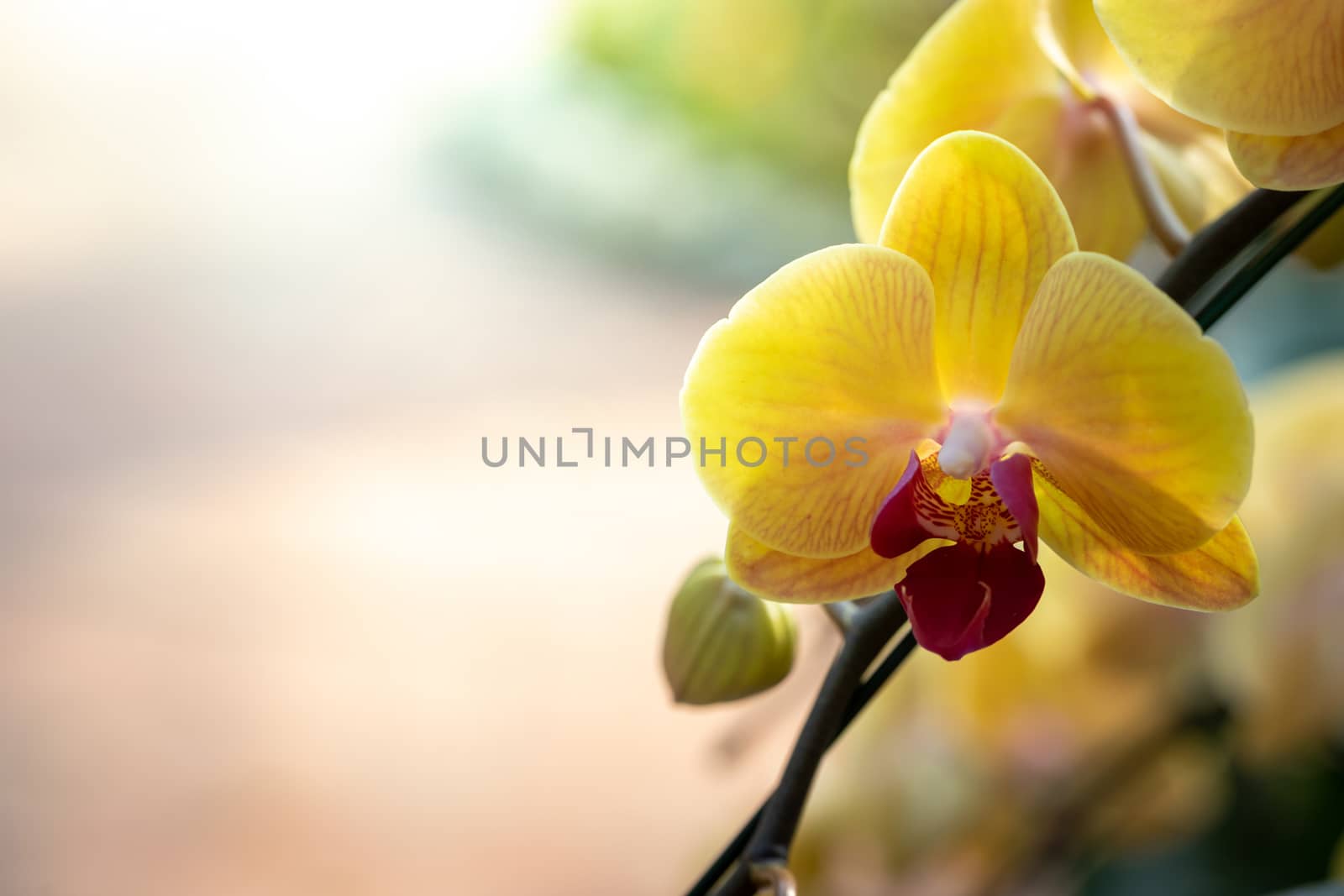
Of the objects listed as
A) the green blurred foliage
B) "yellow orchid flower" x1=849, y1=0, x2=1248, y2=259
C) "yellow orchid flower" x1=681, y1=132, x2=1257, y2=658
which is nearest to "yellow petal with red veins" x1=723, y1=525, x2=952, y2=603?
"yellow orchid flower" x1=681, y1=132, x2=1257, y2=658

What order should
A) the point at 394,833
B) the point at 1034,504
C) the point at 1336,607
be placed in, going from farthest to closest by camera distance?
1. the point at 394,833
2. the point at 1336,607
3. the point at 1034,504

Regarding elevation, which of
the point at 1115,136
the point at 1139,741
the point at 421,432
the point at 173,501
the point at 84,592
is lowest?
the point at 1139,741

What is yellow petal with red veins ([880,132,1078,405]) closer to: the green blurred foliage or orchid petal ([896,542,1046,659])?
orchid petal ([896,542,1046,659])

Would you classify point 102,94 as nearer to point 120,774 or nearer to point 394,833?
point 120,774

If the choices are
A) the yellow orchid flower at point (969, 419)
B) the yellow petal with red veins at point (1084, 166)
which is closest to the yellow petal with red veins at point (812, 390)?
the yellow orchid flower at point (969, 419)

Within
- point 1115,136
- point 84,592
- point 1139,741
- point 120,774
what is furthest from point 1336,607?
point 84,592

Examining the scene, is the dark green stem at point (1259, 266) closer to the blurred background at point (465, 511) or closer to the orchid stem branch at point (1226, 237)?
the orchid stem branch at point (1226, 237)
